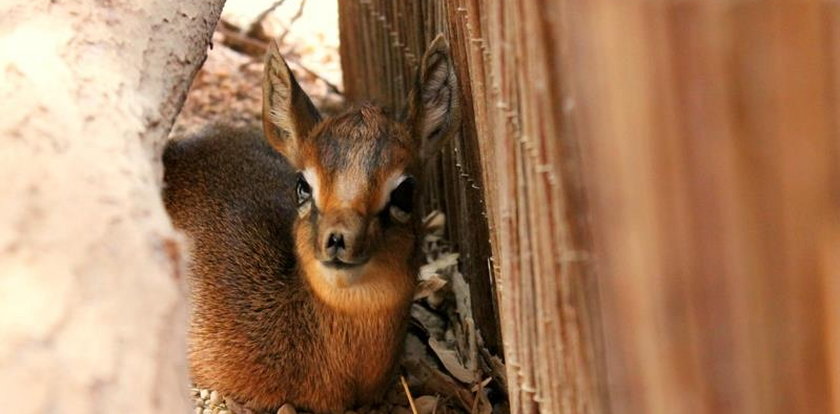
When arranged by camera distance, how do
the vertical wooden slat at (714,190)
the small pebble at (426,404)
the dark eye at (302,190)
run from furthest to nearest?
the small pebble at (426,404) < the dark eye at (302,190) < the vertical wooden slat at (714,190)

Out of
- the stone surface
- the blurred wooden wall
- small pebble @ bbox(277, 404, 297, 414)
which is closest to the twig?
small pebble @ bbox(277, 404, 297, 414)

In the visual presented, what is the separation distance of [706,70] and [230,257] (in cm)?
228

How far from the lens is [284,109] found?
3359mm

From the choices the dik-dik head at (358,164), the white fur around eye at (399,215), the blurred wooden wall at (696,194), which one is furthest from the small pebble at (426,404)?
the blurred wooden wall at (696,194)

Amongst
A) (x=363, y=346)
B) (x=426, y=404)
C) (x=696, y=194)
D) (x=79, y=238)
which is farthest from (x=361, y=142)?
(x=696, y=194)

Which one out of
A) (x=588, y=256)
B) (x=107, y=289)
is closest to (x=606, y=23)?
(x=588, y=256)

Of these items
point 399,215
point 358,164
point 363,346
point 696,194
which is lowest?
point 363,346

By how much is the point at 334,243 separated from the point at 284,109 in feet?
1.99

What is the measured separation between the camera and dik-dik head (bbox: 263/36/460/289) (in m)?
2.98

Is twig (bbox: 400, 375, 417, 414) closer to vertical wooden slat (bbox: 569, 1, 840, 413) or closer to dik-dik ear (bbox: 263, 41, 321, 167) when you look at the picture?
dik-dik ear (bbox: 263, 41, 321, 167)

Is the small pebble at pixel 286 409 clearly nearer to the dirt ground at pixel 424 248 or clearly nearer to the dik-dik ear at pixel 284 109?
the dirt ground at pixel 424 248

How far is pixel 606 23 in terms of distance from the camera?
1616 mm

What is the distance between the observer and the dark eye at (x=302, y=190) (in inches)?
124

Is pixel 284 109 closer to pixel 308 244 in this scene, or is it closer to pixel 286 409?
pixel 308 244
